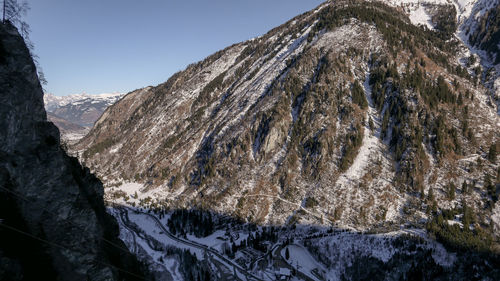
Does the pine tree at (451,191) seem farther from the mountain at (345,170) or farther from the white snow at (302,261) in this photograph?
the white snow at (302,261)

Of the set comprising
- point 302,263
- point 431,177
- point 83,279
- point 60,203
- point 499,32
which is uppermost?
point 499,32

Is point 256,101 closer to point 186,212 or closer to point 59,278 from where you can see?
point 186,212

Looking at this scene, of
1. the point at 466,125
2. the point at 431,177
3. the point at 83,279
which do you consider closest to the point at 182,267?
the point at 83,279

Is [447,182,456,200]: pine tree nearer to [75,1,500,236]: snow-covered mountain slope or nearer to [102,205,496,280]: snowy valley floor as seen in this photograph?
[75,1,500,236]: snow-covered mountain slope

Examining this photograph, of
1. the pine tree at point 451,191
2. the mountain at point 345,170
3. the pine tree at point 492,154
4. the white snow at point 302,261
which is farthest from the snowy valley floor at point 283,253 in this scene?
the pine tree at point 492,154

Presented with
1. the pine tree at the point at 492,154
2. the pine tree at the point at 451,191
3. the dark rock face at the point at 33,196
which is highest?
the dark rock face at the point at 33,196

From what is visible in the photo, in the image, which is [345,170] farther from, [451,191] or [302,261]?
[302,261]

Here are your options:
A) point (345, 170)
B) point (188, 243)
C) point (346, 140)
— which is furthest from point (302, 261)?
point (346, 140)
